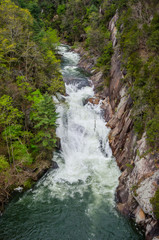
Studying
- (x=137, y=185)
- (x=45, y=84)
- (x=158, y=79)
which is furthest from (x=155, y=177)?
(x=45, y=84)

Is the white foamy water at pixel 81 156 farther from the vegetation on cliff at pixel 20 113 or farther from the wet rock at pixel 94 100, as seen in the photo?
the vegetation on cliff at pixel 20 113

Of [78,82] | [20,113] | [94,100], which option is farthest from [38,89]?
[78,82]

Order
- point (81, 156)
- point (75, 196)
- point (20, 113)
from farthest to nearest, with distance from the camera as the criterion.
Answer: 1. point (81, 156)
2. point (20, 113)
3. point (75, 196)

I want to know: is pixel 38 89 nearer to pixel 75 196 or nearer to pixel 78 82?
pixel 78 82

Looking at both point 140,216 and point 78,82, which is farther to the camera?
point 78,82

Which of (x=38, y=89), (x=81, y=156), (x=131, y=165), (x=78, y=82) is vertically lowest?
(x=81, y=156)

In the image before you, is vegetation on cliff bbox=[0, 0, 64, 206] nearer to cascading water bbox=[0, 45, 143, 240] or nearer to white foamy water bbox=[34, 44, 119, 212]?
cascading water bbox=[0, 45, 143, 240]

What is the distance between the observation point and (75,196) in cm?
1521

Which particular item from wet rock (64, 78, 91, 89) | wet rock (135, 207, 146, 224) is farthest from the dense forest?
wet rock (135, 207, 146, 224)

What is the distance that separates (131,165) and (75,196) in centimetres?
587

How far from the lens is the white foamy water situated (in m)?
15.9

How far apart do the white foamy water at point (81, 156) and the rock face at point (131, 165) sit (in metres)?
1.23

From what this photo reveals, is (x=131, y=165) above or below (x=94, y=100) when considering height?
below

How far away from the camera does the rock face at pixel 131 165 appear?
11.6m
